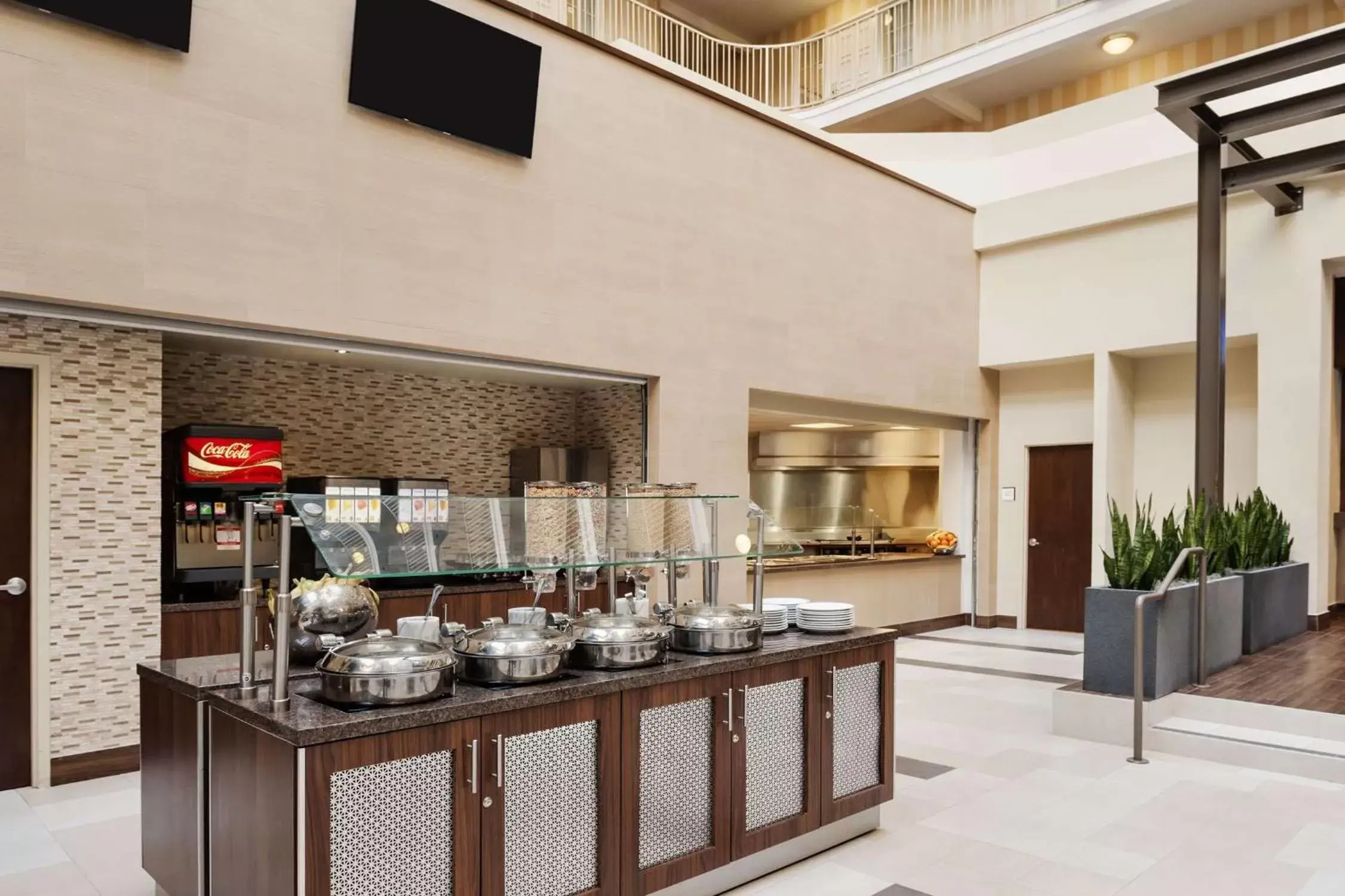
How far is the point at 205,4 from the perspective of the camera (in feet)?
17.1

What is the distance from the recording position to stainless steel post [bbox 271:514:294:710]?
2.68 metres

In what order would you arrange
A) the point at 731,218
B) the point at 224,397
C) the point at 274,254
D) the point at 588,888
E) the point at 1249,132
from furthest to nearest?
the point at 731,218
the point at 1249,132
the point at 224,397
the point at 274,254
the point at 588,888

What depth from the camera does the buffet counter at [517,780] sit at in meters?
2.56

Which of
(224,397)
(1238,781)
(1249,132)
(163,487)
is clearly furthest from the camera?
(1249,132)

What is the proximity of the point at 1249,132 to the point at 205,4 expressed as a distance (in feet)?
24.8

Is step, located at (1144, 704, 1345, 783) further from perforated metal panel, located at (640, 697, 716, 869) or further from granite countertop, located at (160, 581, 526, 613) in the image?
granite countertop, located at (160, 581, 526, 613)

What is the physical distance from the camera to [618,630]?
3.34 metres

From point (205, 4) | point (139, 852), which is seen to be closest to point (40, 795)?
point (139, 852)

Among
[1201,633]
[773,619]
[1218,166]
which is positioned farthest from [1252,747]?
[1218,166]

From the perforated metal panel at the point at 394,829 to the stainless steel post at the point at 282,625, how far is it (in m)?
0.35

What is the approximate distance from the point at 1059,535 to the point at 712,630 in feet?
27.2

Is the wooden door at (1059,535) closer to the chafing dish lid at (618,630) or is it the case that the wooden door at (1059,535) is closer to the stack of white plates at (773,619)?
the stack of white plates at (773,619)

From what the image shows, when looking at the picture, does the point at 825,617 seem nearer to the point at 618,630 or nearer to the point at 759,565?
the point at 759,565

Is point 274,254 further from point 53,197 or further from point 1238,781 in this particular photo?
point 1238,781
